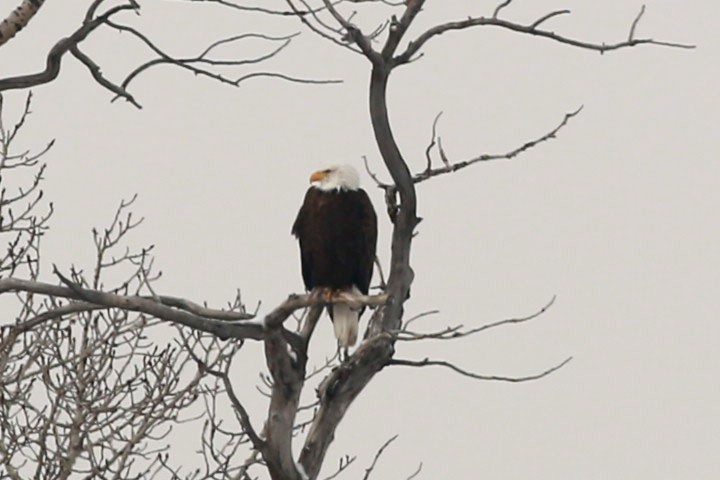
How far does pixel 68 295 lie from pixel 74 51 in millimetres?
1528

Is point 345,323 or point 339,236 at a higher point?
point 339,236

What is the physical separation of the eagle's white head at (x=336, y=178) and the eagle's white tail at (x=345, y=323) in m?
0.57

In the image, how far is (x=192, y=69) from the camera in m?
6.11

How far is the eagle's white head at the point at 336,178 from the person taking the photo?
6.44 m

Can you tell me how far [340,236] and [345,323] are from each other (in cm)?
42

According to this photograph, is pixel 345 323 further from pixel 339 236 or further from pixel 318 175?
pixel 318 175

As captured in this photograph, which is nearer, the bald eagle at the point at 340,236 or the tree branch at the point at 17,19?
the tree branch at the point at 17,19

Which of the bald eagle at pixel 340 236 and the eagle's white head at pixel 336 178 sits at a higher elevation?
the eagle's white head at pixel 336 178

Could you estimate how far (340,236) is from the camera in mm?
6383

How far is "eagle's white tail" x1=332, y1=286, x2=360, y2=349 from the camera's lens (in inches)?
251

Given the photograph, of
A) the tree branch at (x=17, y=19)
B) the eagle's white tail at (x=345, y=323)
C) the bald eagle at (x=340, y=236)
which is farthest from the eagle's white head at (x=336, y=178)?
the tree branch at (x=17, y=19)

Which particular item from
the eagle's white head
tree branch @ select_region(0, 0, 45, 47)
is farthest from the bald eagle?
Result: tree branch @ select_region(0, 0, 45, 47)

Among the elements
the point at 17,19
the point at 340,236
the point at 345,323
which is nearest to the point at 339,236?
the point at 340,236

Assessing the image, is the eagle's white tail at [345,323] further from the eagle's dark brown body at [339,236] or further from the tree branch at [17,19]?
the tree branch at [17,19]
